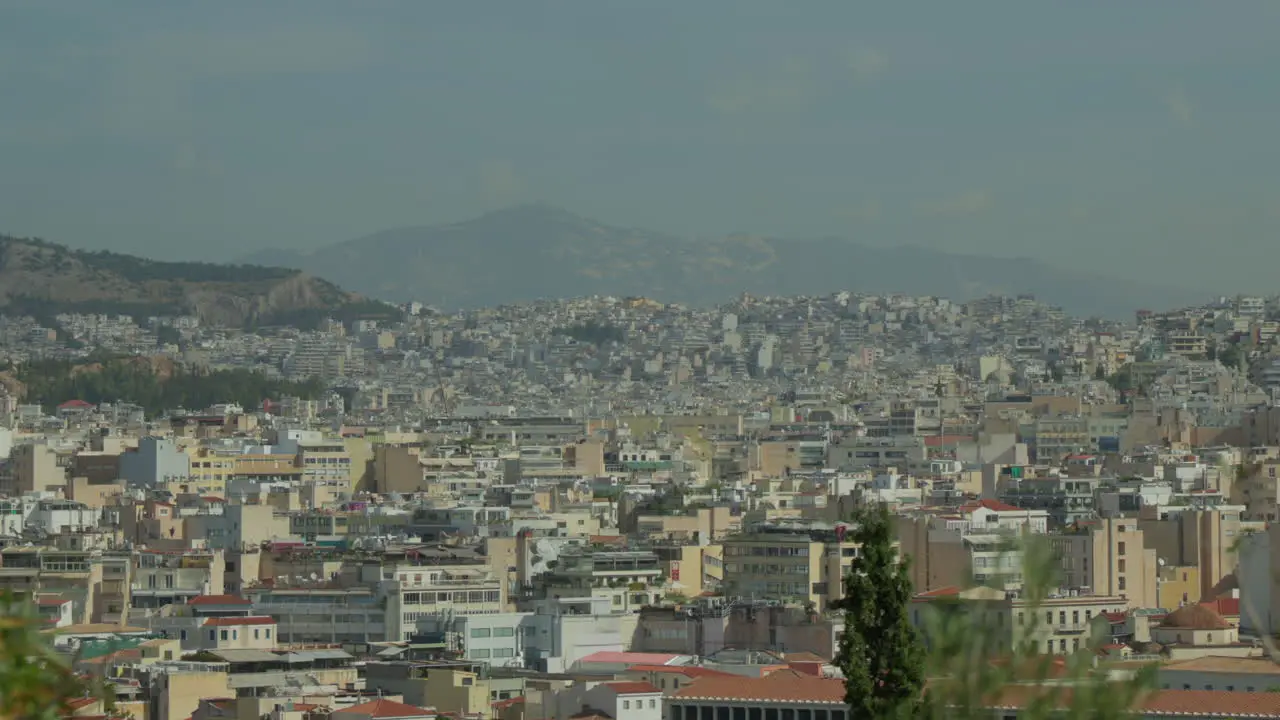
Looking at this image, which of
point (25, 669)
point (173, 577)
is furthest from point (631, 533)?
point (25, 669)

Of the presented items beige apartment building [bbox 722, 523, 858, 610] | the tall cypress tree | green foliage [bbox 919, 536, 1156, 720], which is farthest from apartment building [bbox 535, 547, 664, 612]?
green foliage [bbox 919, 536, 1156, 720]

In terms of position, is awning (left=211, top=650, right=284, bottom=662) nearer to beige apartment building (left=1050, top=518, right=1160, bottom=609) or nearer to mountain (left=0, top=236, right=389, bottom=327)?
beige apartment building (left=1050, top=518, right=1160, bottom=609)

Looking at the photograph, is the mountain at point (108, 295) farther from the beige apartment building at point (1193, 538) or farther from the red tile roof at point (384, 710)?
the red tile roof at point (384, 710)

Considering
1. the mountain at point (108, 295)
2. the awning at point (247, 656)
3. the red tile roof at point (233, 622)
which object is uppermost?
the mountain at point (108, 295)

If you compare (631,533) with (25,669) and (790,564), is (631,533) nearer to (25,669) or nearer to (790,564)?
(790,564)

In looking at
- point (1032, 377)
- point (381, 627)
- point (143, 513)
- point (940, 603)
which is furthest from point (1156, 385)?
point (940, 603)

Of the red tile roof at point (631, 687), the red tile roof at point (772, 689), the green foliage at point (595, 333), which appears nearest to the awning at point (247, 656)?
the red tile roof at point (631, 687)
